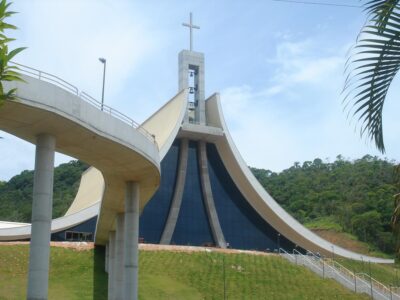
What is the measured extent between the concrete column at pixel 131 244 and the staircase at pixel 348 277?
534 inches

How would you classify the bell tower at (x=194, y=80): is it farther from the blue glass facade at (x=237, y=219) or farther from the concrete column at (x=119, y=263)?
the concrete column at (x=119, y=263)

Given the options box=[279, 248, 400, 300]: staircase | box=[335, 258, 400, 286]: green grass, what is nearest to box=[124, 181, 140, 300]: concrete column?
box=[279, 248, 400, 300]: staircase

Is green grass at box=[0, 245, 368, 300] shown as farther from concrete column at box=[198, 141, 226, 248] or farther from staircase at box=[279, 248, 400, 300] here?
concrete column at box=[198, 141, 226, 248]

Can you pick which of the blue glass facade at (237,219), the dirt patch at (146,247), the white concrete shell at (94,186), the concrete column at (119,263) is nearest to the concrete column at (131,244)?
the concrete column at (119,263)

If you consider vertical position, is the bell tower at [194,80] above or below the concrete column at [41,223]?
above

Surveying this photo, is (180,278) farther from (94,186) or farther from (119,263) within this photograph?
(94,186)

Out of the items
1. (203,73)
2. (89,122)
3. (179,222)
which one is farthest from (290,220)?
(89,122)

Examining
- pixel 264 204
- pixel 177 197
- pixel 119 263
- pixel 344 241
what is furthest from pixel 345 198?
pixel 119 263

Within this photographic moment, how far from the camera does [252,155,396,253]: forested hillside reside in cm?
5141

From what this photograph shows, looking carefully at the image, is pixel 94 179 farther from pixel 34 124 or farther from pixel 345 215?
pixel 34 124

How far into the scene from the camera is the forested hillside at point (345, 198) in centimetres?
5141

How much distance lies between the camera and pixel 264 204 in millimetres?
39312

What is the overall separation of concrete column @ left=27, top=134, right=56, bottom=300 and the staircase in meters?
18.2

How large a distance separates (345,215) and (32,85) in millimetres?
46730
